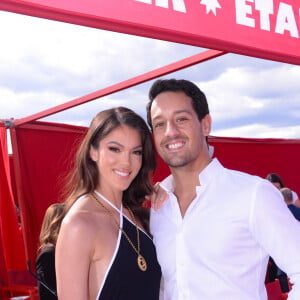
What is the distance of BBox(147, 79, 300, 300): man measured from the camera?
5.19 feet

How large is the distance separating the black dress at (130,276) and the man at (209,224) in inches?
2.5

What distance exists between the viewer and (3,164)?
13.5ft

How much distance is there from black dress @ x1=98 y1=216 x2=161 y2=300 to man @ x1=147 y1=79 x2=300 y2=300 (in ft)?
0.21

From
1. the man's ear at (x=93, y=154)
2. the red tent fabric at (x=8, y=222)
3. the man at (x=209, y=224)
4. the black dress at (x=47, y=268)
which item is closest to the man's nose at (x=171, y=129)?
the man at (x=209, y=224)

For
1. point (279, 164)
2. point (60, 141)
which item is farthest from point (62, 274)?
point (279, 164)

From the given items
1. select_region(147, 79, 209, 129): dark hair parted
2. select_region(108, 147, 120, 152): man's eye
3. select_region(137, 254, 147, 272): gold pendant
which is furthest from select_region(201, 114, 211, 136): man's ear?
select_region(137, 254, 147, 272): gold pendant

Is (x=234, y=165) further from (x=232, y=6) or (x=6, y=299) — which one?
(x=232, y=6)

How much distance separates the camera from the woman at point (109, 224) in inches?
68.5

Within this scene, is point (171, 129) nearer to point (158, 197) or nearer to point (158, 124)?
point (158, 124)

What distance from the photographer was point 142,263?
73.1 inches

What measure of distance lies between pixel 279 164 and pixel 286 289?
388cm

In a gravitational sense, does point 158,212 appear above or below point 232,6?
below

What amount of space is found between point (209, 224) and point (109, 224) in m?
→ 0.45

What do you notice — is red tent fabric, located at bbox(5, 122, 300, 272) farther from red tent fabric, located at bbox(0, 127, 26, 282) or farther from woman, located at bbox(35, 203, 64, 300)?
woman, located at bbox(35, 203, 64, 300)
